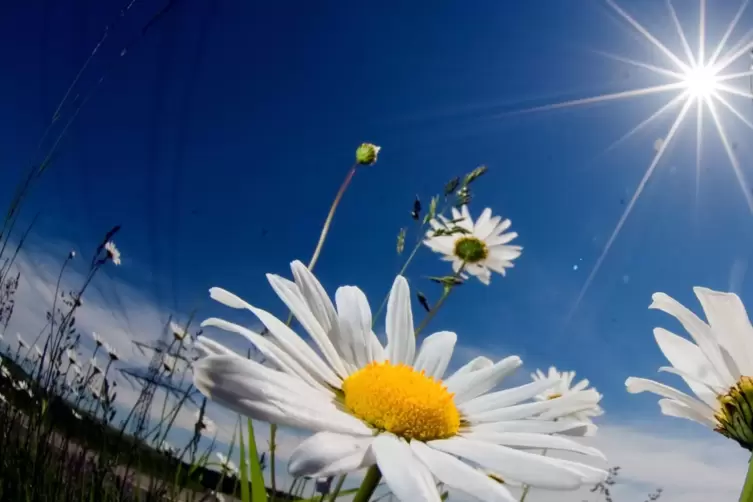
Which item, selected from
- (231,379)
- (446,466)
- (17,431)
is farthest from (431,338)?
(17,431)

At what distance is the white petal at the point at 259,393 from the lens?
1.01 ft

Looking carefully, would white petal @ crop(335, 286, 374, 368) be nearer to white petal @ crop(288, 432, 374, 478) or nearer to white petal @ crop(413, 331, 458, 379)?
white petal @ crop(413, 331, 458, 379)

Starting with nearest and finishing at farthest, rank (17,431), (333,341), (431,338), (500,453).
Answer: (500,453) → (333,341) → (431,338) → (17,431)

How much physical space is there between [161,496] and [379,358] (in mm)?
1254

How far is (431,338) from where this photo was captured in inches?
30.0

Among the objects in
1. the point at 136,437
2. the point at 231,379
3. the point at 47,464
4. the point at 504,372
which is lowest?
the point at 47,464

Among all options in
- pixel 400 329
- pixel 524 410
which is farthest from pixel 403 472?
pixel 400 329

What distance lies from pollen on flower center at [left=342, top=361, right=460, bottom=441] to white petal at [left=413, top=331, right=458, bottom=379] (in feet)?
0.36

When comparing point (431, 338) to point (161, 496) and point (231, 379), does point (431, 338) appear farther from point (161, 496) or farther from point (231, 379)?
point (161, 496)

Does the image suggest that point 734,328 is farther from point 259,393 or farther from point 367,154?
point 367,154

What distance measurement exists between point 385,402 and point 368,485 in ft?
0.30

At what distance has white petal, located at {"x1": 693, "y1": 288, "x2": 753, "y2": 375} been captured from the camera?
2.01 ft

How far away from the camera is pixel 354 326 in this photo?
2.05 feet

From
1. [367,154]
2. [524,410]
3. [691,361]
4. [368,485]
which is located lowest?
[368,485]
